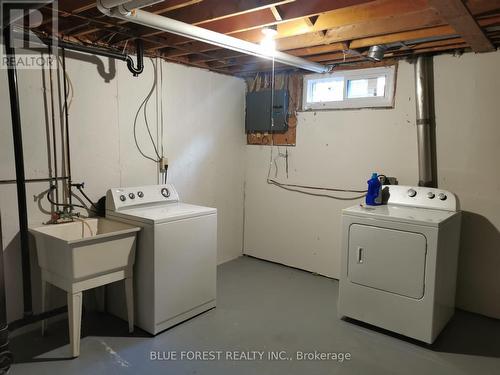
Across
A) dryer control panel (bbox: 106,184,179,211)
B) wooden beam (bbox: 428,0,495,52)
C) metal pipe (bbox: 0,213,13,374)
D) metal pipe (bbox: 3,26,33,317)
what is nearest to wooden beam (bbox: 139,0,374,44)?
wooden beam (bbox: 428,0,495,52)

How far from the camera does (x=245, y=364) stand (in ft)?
7.66

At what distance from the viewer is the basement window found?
3.31m

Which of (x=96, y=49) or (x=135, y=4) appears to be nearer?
(x=135, y=4)

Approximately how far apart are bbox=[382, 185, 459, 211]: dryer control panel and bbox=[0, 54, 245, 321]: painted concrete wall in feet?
5.85

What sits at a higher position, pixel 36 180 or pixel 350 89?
pixel 350 89

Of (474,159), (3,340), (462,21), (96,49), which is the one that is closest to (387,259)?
(474,159)

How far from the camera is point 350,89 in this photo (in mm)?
3564

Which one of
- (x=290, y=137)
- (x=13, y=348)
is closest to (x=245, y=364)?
(x=13, y=348)

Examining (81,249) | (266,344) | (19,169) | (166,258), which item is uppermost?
(19,169)

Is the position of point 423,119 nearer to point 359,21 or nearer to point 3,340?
point 359,21

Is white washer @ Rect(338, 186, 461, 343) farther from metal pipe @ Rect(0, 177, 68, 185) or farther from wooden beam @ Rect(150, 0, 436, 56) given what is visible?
metal pipe @ Rect(0, 177, 68, 185)

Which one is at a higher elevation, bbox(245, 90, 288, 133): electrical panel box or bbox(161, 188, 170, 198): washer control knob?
bbox(245, 90, 288, 133): electrical panel box

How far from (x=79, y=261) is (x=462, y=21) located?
2.62m

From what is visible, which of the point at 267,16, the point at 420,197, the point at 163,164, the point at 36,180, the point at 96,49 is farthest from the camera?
the point at 163,164
